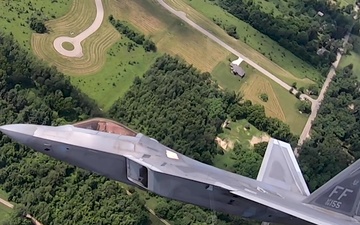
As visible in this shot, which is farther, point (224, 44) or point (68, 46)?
point (224, 44)

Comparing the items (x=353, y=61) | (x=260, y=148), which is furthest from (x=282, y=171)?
(x=353, y=61)

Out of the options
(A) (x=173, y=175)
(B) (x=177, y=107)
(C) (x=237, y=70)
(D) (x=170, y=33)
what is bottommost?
(B) (x=177, y=107)

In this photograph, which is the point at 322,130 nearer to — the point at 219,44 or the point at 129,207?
the point at 219,44

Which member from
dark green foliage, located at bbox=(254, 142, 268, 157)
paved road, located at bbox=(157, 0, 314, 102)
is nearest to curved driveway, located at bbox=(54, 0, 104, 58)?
paved road, located at bbox=(157, 0, 314, 102)

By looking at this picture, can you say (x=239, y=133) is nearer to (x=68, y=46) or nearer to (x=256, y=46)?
(x=256, y=46)

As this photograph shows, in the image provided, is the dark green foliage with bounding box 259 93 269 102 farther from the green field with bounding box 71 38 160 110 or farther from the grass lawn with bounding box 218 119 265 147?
the green field with bounding box 71 38 160 110

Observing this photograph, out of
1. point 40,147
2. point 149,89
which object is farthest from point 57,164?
point 40,147

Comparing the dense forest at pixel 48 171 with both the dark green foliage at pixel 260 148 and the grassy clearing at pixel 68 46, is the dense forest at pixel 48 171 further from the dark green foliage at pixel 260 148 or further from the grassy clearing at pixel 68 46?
the dark green foliage at pixel 260 148
